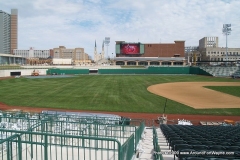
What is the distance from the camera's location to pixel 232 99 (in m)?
32.8

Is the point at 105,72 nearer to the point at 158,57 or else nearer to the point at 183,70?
the point at 183,70

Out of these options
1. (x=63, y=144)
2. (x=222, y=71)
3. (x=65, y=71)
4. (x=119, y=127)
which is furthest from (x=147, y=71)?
(x=63, y=144)

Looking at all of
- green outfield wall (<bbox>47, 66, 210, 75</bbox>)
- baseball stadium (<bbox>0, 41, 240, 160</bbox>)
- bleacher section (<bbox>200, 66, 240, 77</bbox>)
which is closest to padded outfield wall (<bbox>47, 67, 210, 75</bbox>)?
green outfield wall (<bbox>47, 66, 210, 75</bbox>)

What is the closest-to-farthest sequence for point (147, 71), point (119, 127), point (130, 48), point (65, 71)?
1. point (119, 127)
2. point (65, 71)
3. point (147, 71)
4. point (130, 48)

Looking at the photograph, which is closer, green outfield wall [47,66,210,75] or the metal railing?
the metal railing

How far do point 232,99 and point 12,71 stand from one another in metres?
66.2

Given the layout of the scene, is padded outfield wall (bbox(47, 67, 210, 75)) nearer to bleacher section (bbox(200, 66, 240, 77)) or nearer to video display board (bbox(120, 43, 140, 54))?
bleacher section (bbox(200, 66, 240, 77))

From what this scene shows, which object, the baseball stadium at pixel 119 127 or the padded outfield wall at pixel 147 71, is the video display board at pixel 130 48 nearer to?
the padded outfield wall at pixel 147 71

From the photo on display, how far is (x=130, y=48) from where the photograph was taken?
125 meters

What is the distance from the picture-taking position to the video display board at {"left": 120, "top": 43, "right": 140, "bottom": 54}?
124m

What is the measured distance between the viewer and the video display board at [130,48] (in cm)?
12381

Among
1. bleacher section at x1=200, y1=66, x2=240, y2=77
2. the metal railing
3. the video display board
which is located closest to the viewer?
the metal railing

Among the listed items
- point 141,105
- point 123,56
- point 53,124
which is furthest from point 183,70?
point 53,124

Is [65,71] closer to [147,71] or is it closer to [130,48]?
[147,71]
